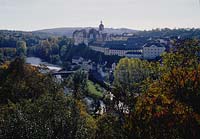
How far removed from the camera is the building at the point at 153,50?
62.8m

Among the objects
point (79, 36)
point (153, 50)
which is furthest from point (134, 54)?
point (79, 36)

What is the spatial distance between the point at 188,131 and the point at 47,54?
2753 inches

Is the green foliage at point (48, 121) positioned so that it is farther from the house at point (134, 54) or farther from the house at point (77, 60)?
the house at point (134, 54)

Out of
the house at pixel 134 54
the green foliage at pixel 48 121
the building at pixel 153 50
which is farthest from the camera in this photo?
the house at pixel 134 54

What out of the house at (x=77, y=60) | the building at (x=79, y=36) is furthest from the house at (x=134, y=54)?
the building at (x=79, y=36)

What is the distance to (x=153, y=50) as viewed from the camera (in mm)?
63594

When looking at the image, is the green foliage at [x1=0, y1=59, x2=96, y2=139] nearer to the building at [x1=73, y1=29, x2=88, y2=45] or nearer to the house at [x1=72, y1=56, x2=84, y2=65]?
the house at [x1=72, y1=56, x2=84, y2=65]

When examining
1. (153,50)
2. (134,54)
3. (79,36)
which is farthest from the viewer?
(79,36)

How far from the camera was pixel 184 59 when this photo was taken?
1402 centimetres

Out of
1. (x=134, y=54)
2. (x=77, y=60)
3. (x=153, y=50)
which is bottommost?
(x=77, y=60)

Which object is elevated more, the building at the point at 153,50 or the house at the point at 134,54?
the building at the point at 153,50

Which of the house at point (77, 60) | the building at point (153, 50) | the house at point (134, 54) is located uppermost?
the building at point (153, 50)

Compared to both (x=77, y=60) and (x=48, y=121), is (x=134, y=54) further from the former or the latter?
(x=48, y=121)

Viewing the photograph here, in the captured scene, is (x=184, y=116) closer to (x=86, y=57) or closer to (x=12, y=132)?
(x=12, y=132)
